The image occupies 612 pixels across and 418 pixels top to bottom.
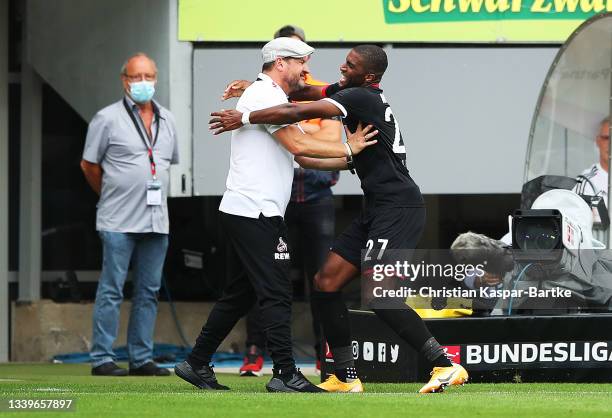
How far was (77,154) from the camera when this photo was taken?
12.2m

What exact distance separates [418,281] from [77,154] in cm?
430

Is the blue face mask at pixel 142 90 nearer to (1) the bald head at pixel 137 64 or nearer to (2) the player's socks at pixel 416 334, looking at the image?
(1) the bald head at pixel 137 64

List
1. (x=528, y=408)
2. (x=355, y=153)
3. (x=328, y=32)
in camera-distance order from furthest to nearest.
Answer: (x=328, y=32)
(x=355, y=153)
(x=528, y=408)

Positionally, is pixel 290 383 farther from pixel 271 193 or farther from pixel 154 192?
pixel 154 192

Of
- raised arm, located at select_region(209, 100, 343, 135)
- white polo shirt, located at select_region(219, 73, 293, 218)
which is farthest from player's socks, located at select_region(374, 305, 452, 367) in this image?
raised arm, located at select_region(209, 100, 343, 135)

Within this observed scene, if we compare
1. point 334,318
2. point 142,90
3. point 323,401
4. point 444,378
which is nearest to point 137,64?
point 142,90

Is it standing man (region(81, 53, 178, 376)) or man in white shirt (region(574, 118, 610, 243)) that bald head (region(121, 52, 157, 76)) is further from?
man in white shirt (region(574, 118, 610, 243))

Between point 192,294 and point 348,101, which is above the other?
point 348,101

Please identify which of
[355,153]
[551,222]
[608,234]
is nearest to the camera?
[355,153]

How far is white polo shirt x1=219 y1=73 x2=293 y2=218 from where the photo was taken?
25.0 ft

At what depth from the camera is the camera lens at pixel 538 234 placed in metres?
8.75

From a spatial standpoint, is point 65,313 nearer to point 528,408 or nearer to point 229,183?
point 229,183

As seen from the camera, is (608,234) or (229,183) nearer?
(229,183)

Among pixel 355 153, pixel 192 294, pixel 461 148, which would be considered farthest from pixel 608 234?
pixel 192 294
